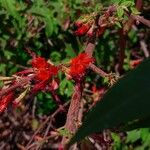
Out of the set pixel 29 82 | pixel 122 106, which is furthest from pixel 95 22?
pixel 122 106

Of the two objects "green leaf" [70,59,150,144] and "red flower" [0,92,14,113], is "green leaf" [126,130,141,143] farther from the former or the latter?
"green leaf" [70,59,150,144]

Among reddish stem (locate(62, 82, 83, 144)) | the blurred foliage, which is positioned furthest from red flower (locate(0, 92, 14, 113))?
the blurred foliage

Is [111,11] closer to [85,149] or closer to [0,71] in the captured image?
[85,149]

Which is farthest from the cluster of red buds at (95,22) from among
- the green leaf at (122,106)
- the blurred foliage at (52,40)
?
the green leaf at (122,106)

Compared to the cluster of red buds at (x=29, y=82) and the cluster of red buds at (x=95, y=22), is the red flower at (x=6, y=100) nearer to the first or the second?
the cluster of red buds at (x=29, y=82)

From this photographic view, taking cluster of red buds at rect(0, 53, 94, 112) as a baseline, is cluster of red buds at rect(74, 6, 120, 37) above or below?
above

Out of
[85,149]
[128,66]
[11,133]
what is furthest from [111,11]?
[11,133]
